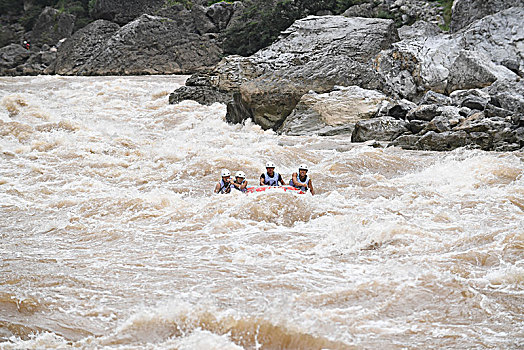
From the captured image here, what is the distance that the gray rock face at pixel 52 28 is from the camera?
34469 mm

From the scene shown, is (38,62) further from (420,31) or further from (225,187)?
(225,187)

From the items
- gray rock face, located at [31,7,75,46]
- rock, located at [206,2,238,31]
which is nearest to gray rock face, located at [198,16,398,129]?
rock, located at [206,2,238,31]

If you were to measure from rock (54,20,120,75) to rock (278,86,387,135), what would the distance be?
1670 centimetres

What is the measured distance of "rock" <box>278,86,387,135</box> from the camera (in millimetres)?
14250

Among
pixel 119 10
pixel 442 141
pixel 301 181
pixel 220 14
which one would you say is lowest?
pixel 442 141

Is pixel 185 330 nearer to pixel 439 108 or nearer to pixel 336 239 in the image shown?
pixel 336 239

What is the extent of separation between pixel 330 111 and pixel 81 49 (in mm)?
19080

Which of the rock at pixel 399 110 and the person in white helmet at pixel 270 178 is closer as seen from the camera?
the person in white helmet at pixel 270 178

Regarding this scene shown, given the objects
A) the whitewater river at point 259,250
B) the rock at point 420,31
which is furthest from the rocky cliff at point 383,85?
the rock at point 420,31

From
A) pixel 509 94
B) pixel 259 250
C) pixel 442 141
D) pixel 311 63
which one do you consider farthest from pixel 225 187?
pixel 311 63

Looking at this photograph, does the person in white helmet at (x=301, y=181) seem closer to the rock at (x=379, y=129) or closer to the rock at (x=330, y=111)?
the rock at (x=379, y=129)

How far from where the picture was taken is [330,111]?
14547 millimetres

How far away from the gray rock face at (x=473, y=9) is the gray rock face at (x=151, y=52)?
12.5 m

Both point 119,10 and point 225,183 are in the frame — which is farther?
point 119,10
